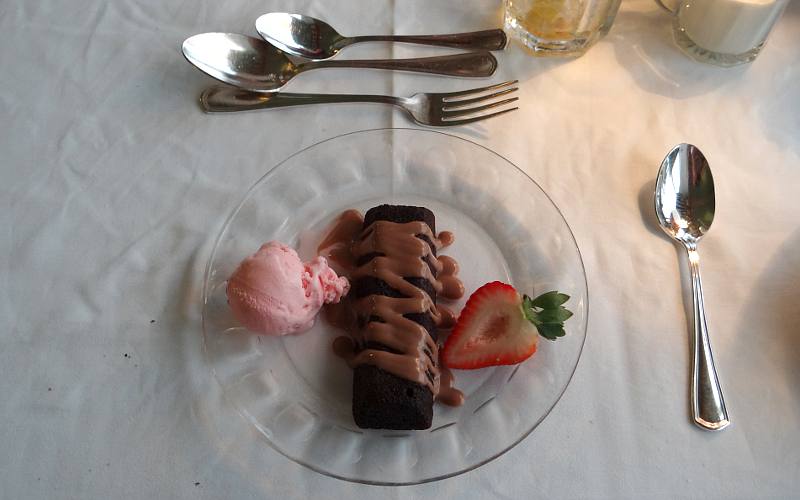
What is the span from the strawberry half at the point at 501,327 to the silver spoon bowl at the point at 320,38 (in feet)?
1.73

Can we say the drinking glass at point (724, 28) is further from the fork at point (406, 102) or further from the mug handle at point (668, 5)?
the fork at point (406, 102)

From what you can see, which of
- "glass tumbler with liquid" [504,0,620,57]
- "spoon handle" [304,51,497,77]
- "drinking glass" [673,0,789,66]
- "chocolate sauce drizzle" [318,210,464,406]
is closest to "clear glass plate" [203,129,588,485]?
"chocolate sauce drizzle" [318,210,464,406]

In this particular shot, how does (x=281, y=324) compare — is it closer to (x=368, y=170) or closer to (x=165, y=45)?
(x=368, y=170)

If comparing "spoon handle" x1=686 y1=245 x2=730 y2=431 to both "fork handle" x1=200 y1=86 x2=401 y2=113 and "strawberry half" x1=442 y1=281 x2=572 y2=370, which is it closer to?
"strawberry half" x1=442 y1=281 x2=572 y2=370

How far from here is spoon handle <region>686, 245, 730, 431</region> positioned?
0.81 m

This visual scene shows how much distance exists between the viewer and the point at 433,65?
3.58 ft

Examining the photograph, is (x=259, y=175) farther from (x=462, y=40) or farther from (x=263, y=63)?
(x=462, y=40)

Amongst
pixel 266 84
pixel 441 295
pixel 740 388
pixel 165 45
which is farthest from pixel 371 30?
pixel 740 388

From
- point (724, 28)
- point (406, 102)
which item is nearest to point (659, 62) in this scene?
point (724, 28)

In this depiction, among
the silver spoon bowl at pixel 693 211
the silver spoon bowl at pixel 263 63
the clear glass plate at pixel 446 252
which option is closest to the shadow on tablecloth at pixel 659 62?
the silver spoon bowl at pixel 693 211

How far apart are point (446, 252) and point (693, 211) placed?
403 millimetres

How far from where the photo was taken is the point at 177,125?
1.03m

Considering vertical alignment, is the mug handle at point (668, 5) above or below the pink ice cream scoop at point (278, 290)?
above

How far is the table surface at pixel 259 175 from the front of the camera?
78 cm
